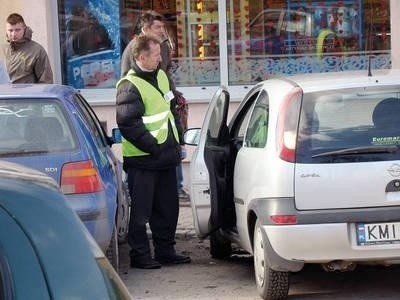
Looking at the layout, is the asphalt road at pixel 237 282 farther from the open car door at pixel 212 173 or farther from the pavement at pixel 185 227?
the pavement at pixel 185 227

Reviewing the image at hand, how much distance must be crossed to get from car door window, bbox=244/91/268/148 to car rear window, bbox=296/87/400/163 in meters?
0.40

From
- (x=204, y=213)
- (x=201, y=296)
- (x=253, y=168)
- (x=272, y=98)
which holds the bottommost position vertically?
(x=201, y=296)

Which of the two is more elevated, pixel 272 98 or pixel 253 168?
pixel 272 98

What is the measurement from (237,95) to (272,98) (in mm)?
5210

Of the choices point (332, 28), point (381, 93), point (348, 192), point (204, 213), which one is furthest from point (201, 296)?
point (332, 28)

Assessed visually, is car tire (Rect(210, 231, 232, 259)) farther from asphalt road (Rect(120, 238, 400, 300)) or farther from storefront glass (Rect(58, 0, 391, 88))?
storefront glass (Rect(58, 0, 391, 88))

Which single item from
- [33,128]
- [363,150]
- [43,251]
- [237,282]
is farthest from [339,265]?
[43,251]

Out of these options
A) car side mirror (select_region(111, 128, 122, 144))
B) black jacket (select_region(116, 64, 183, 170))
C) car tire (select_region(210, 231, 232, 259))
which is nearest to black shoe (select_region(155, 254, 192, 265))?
car tire (select_region(210, 231, 232, 259))

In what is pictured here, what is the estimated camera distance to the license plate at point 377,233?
552 centimetres

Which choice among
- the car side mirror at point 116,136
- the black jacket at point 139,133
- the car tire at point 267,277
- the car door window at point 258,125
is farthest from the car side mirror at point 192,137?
the car tire at point 267,277

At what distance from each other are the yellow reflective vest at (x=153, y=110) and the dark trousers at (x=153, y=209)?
0.80 ft

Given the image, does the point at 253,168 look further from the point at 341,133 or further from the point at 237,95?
the point at 237,95

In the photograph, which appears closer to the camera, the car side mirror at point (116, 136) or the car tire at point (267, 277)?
the car tire at point (267, 277)

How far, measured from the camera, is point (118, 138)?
24.1ft
